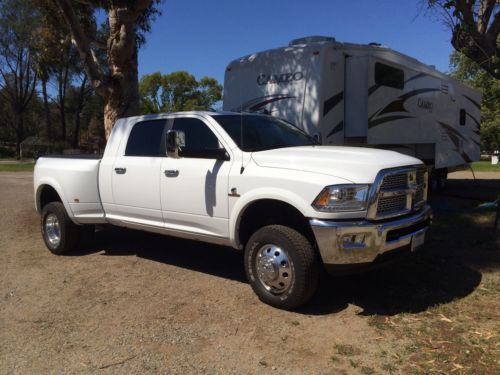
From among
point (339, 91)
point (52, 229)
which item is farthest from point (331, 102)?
point (52, 229)

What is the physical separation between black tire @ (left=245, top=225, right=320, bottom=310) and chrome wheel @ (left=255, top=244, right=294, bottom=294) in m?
0.02

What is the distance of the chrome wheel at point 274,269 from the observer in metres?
4.47

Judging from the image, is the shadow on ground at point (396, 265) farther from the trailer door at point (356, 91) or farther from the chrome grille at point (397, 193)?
the trailer door at point (356, 91)

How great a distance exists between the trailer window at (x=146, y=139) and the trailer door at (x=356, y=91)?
4.40 m

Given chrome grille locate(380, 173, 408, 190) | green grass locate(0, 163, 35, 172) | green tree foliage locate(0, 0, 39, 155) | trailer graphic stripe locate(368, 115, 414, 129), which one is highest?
green tree foliage locate(0, 0, 39, 155)

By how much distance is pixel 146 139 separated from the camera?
19.5ft

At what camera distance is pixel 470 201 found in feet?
35.9

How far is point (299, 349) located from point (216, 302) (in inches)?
50.1

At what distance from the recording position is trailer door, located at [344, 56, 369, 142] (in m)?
8.99

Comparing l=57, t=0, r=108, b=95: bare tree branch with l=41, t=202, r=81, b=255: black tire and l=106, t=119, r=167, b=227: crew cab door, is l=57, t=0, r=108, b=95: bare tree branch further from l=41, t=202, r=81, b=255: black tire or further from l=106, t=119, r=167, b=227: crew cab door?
l=106, t=119, r=167, b=227: crew cab door

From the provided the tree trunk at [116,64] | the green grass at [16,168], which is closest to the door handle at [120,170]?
the tree trunk at [116,64]

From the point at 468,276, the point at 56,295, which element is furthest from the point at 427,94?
the point at 56,295

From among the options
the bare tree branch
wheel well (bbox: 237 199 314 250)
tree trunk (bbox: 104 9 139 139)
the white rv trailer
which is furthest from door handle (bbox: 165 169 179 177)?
the bare tree branch

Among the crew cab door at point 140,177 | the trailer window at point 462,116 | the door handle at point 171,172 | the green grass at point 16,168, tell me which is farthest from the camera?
the green grass at point 16,168
